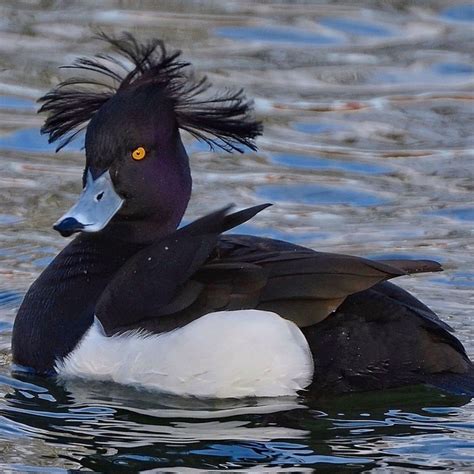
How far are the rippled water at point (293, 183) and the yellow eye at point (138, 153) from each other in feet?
3.18

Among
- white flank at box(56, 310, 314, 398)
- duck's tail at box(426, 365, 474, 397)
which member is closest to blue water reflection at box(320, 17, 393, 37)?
duck's tail at box(426, 365, 474, 397)

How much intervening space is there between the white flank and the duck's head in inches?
23.6

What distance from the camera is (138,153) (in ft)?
20.6

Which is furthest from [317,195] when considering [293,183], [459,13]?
[459,13]

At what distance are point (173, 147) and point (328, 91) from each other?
4.90m

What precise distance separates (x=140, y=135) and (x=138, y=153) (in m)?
0.08

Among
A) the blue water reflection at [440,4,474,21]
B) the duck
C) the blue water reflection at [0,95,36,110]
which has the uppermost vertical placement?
the blue water reflection at [440,4,474,21]

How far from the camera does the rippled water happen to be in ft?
18.0

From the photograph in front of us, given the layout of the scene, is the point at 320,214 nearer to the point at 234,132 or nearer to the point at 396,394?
the point at 234,132

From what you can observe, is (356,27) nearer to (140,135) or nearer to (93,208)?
(140,135)

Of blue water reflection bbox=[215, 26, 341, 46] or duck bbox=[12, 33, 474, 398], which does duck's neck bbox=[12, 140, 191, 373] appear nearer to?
duck bbox=[12, 33, 474, 398]

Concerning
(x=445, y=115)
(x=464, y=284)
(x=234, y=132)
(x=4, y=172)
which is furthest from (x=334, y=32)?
(x=234, y=132)

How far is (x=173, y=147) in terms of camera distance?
21.1ft

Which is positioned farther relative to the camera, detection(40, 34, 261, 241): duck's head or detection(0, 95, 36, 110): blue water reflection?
detection(0, 95, 36, 110): blue water reflection
